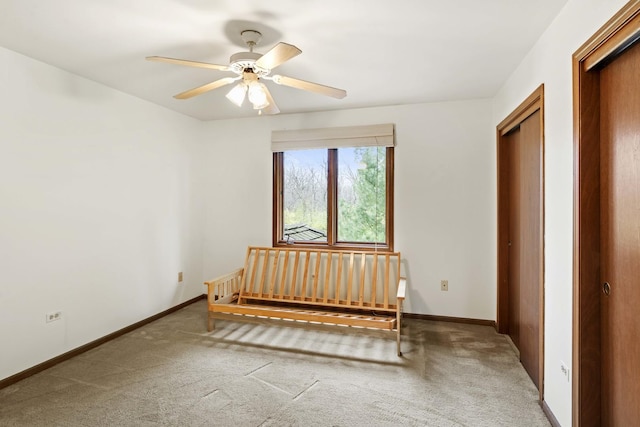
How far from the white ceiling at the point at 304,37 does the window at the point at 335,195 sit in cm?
95

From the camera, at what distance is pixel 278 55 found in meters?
1.80

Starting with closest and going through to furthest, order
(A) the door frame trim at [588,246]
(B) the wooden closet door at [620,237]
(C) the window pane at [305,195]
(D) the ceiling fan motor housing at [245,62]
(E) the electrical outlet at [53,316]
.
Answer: (B) the wooden closet door at [620,237]
(A) the door frame trim at [588,246]
(D) the ceiling fan motor housing at [245,62]
(E) the electrical outlet at [53,316]
(C) the window pane at [305,195]

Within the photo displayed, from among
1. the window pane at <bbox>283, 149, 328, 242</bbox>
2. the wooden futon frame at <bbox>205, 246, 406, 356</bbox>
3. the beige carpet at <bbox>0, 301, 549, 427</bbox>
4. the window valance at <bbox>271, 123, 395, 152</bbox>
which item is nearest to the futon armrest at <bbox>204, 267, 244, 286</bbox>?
the wooden futon frame at <bbox>205, 246, 406, 356</bbox>

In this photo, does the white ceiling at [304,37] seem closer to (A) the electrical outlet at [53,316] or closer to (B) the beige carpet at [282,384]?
(A) the electrical outlet at [53,316]

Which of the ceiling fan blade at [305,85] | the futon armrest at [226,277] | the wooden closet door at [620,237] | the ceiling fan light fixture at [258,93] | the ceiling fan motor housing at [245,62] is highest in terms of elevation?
the ceiling fan motor housing at [245,62]

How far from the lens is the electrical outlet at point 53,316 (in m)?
2.58

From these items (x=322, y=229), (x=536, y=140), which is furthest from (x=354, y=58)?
(x=322, y=229)

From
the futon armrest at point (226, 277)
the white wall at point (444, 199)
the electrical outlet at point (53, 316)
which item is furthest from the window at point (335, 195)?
the electrical outlet at point (53, 316)

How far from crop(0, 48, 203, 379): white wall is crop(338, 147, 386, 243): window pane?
81.1 inches

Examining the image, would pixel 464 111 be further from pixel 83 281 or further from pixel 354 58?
pixel 83 281

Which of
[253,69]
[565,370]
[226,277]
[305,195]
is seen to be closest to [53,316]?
[226,277]

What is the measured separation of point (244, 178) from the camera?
13.9ft

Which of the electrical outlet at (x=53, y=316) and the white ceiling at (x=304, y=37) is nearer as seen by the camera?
the white ceiling at (x=304, y=37)

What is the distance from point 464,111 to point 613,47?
217 centimetres
